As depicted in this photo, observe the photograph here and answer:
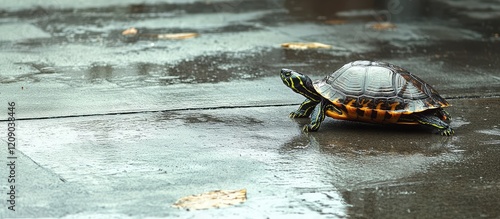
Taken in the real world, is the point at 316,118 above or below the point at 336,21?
below

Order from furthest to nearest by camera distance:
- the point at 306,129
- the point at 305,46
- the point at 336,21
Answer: the point at 336,21, the point at 305,46, the point at 306,129

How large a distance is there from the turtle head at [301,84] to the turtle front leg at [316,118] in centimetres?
14

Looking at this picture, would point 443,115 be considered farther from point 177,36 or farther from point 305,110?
point 177,36

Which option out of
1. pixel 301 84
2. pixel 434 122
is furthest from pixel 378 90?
pixel 301 84

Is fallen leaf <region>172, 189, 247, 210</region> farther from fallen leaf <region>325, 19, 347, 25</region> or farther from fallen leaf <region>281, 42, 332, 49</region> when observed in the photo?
fallen leaf <region>325, 19, 347, 25</region>

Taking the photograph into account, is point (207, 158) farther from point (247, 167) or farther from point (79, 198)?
point (79, 198)

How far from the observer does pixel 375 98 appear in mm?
6109

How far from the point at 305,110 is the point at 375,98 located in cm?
68

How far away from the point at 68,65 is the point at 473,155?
4.30m

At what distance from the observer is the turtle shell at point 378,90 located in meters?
6.11

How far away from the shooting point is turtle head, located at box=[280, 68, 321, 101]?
6348 mm

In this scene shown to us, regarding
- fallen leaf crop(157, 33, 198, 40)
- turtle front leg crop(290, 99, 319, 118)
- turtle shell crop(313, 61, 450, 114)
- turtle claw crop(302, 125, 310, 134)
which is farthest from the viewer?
fallen leaf crop(157, 33, 198, 40)

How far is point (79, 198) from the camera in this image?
4723 mm

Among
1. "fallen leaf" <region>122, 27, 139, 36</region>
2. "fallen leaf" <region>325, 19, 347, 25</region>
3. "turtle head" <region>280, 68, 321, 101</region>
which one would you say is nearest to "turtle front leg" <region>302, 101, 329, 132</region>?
"turtle head" <region>280, 68, 321, 101</region>
